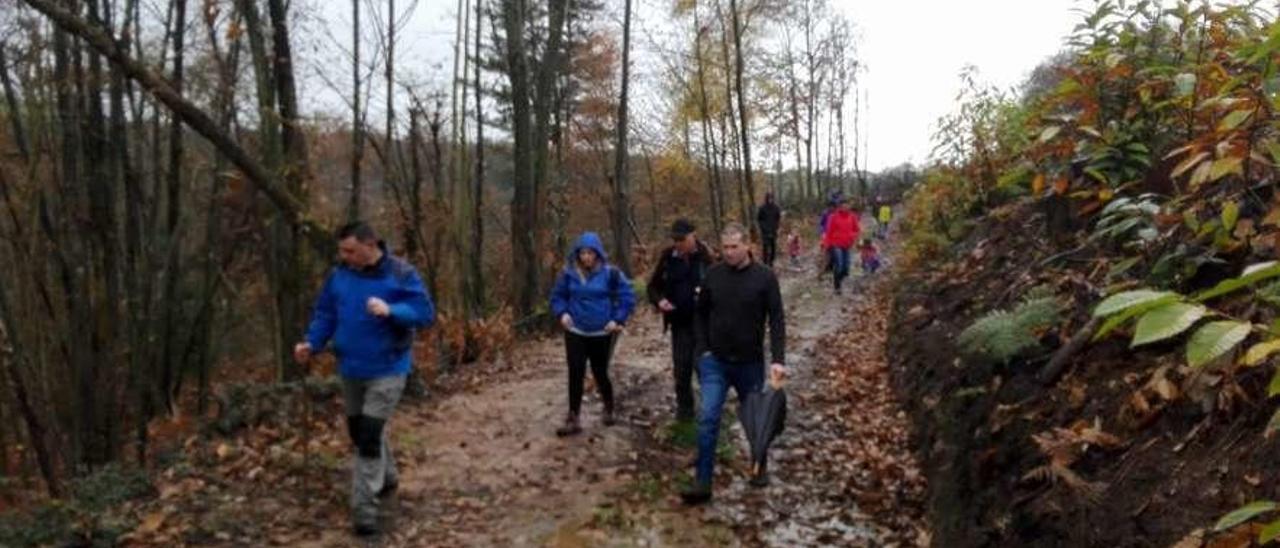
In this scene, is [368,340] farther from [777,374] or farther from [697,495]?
[777,374]

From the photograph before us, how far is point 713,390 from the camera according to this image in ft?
23.0

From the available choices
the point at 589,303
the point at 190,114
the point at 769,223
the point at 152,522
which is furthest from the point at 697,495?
the point at 769,223

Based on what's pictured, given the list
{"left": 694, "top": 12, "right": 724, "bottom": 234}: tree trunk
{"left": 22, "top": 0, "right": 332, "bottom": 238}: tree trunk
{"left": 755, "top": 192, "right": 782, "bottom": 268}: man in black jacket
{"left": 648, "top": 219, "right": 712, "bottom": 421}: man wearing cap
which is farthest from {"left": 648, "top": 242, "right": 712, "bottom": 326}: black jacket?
{"left": 694, "top": 12, "right": 724, "bottom": 234}: tree trunk

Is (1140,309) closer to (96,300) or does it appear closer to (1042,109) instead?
(1042,109)

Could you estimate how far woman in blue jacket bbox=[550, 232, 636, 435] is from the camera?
8.38 meters

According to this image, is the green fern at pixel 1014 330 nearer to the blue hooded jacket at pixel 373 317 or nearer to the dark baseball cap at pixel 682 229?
the dark baseball cap at pixel 682 229

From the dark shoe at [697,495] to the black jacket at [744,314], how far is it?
0.90 meters

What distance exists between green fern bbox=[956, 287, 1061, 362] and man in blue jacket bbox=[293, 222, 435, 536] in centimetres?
368

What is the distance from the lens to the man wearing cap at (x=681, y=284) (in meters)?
8.41

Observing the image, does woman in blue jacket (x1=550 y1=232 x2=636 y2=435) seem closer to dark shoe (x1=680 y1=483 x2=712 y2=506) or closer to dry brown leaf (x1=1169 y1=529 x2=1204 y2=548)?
dark shoe (x1=680 y1=483 x2=712 y2=506)

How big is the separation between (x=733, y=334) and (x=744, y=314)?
0.16 m

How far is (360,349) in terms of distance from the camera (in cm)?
644

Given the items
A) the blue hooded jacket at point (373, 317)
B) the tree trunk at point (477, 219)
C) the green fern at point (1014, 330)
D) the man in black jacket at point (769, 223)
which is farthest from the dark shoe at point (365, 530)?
the man in black jacket at point (769, 223)

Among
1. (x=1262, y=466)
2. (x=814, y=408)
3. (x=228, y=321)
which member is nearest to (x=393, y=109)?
(x=228, y=321)
